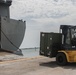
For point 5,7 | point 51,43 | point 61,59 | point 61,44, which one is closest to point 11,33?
point 5,7

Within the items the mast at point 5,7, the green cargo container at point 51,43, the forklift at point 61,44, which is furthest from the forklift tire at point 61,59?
the mast at point 5,7

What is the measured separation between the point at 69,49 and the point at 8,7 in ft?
54.7

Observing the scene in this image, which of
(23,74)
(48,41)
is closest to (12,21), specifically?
(48,41)

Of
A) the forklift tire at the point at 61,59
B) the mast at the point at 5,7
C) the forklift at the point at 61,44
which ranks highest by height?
the mast at the point at 5,7

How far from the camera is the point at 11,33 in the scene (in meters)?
24.4

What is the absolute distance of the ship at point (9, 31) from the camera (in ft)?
74.8

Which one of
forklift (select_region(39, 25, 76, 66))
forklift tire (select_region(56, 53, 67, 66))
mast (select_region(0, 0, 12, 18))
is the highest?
mast (select_region(0, 0, 12, 18))

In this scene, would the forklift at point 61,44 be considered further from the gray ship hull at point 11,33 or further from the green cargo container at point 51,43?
the gray ship hull at point 11,33

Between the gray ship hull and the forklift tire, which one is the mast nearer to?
the gray ship hull

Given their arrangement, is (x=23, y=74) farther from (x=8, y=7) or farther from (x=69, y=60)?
(x=8, y=7)

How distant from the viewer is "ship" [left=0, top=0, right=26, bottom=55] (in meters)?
22.8

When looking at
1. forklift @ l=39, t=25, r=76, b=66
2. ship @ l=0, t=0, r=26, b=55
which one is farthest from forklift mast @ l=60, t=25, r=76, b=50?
ship @ l=0, t=0, r=26, b=55

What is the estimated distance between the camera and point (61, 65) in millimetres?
11727

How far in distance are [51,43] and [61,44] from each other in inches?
20.2
